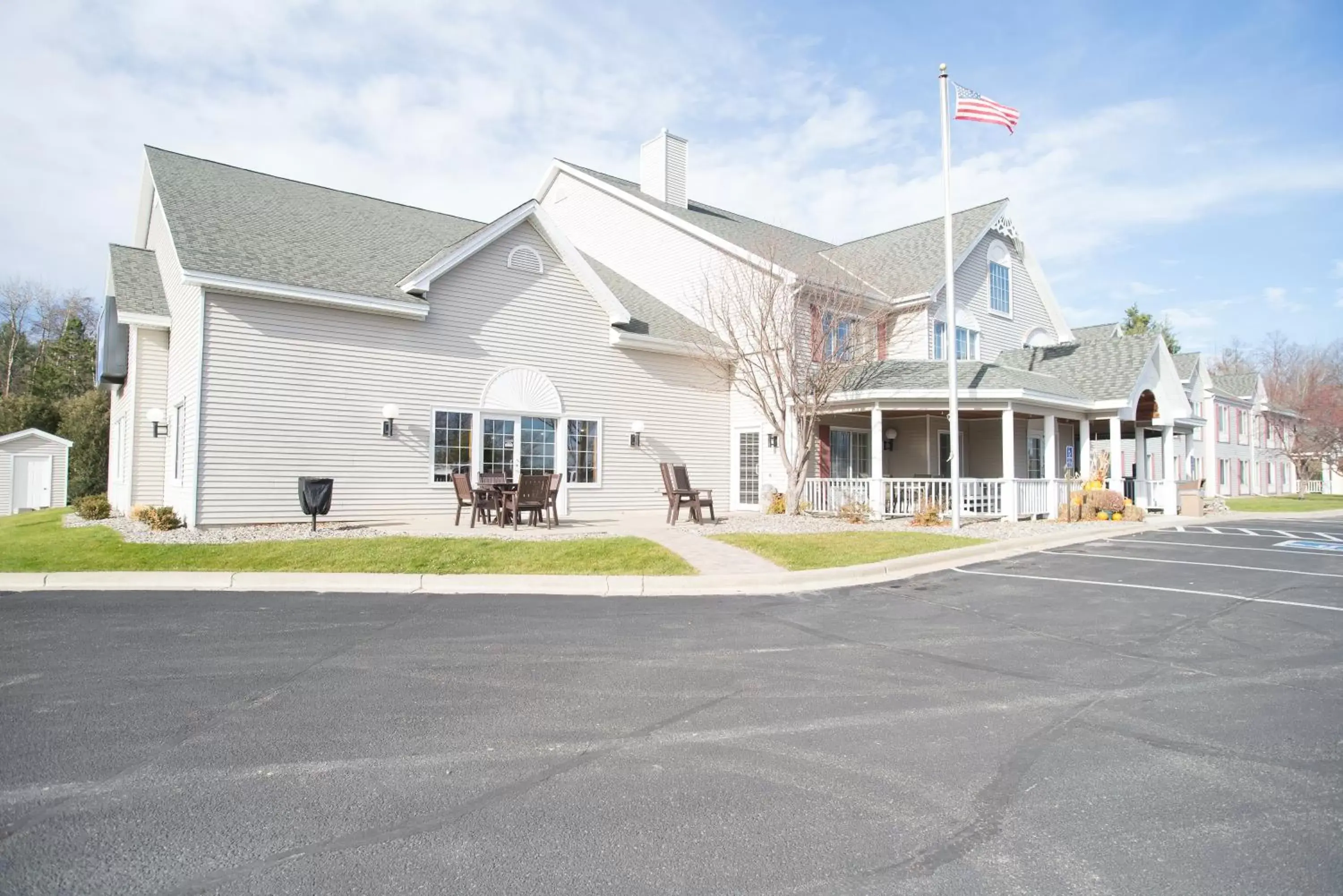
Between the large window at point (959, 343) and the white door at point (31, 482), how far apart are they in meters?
31.0

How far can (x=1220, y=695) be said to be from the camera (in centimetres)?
530

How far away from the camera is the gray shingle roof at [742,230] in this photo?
19703 millimetres

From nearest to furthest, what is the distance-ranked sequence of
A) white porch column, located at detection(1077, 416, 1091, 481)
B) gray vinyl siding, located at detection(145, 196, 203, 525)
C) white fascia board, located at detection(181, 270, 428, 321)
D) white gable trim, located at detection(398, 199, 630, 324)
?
1. white fascia board, located at detection(181, 270, 428, 321)
2. gray vinyl siding, located at detection(145, 196, 203, 525)
3. white gable trim, located at detection(398, 199, 630, 324)
4. white porch column, located at detection(1077, 416, 1091, 481)

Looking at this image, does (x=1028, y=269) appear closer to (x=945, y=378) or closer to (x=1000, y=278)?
(x=1000, y=278)

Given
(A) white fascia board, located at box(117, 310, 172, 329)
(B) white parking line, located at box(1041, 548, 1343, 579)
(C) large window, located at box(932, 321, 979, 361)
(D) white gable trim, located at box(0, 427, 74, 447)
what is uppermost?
(C) large window, located at box(932, 321, 979, 361)

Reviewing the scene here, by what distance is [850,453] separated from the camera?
21.5 metres

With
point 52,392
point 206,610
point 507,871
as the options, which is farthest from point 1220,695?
point 52,392

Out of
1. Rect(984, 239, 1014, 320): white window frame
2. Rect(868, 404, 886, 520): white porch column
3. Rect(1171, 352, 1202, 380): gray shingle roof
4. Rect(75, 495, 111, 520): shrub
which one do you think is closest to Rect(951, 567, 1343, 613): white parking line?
Rect(868, 404, 886, 520): white porch column

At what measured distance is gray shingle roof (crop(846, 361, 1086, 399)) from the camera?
1828 centimetres

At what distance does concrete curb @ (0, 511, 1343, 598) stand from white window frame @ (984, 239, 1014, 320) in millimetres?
15643

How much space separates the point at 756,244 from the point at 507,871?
1868cm

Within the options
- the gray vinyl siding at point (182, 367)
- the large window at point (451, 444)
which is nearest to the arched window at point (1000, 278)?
the large window at point (451, 444)

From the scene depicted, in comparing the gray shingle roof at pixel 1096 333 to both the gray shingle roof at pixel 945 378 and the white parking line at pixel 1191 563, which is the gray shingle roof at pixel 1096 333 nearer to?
the gray shingle roof at pixel 945 378

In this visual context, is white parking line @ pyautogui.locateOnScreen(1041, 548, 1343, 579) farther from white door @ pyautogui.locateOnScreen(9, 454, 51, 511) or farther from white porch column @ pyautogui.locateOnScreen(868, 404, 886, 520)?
white door @ pyautogui.locateOnScreen(9, 454, 51, 511)
